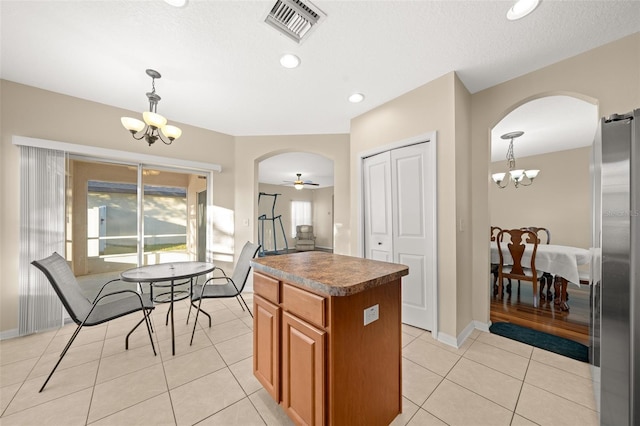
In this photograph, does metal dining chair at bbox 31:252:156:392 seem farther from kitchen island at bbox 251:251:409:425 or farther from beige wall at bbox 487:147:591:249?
beige wall at bbox 487:147:591:249

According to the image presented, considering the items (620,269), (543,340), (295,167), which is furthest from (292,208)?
(620,269)

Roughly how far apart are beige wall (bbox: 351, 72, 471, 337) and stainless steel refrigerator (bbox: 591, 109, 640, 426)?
1.13 meters

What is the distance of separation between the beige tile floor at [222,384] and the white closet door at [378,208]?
41.7 inches

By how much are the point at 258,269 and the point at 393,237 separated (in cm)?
183

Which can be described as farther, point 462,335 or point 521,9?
point 462,335

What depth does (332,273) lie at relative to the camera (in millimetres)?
1344

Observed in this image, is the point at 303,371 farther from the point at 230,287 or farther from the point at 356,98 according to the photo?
the point at 356,98

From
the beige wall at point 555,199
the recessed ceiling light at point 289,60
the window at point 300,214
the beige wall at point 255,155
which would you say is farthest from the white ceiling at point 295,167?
the beige wall at point 555,199

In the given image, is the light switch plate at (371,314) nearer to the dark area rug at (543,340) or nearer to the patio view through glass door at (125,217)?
the dark area rug at (543,340)

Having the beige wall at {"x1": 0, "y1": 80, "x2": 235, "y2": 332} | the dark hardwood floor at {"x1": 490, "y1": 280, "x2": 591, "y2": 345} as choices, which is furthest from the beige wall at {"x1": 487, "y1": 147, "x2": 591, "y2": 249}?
the beige wall at {"x1": 0, "y1": 80, "x2": 235, "y2": 332}

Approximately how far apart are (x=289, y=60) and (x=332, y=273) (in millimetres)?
2013

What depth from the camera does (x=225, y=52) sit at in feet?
6.94

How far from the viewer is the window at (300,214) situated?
10.5 meters

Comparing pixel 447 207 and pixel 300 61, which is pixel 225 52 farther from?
pixel 447 207
